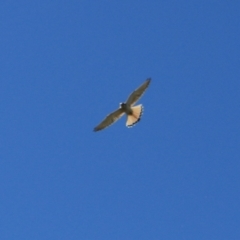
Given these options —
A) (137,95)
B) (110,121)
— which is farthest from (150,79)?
(110,121)

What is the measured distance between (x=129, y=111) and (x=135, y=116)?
498mm

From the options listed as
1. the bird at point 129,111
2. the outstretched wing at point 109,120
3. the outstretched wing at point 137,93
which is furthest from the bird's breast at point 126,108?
the outstretched wing at point 109,120

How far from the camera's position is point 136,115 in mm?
12469

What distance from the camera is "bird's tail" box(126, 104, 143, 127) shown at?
12.2 metres

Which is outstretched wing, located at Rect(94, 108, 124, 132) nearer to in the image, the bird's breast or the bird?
the bird

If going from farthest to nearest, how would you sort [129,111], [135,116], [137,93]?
[137,93]
[129,111]
[135,116]

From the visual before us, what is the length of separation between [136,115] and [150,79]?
1202 millimetres


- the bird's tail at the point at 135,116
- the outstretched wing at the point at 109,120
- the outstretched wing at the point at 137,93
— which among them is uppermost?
the outstretched wing at the point at 137,93

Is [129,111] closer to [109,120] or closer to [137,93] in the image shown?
[137,93]

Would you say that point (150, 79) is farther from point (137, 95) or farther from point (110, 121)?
point (110, 121)

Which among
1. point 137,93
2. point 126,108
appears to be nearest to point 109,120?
point 126,108

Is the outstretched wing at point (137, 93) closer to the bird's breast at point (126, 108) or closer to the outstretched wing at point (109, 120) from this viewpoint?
the bird's breast at point (126, 108)

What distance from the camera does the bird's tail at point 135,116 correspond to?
12.2m

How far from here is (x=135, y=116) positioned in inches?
493
